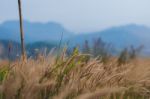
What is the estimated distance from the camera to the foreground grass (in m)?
3.12

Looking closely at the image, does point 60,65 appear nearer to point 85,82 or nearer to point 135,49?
point 85,82

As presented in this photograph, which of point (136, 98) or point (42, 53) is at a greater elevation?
point (42, 53)

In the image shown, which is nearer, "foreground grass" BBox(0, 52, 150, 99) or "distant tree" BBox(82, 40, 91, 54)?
"foreground grass" BBox(0, 52, 150, 99)

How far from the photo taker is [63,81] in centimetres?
412

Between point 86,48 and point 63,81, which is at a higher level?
point 63,81

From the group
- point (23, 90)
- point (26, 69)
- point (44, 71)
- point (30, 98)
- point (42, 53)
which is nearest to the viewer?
point (30, 98)

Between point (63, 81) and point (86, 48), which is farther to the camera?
point (86, 48)

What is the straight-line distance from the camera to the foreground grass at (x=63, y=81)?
10.2ft

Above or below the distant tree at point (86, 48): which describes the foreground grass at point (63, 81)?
above

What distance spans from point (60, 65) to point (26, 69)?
2.36 feet

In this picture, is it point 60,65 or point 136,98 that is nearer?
point 60,65

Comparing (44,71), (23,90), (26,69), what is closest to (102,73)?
(44,71)

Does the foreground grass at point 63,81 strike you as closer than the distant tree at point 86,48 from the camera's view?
Yes

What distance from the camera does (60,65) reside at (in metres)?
4.33
